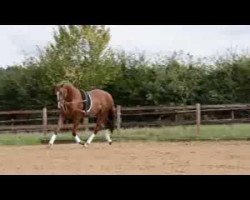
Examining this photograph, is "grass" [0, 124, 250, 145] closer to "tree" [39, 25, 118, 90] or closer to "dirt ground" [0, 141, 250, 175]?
"dirt ground" [0, 141, 250, 175]

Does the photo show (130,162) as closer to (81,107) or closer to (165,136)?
(81,107)

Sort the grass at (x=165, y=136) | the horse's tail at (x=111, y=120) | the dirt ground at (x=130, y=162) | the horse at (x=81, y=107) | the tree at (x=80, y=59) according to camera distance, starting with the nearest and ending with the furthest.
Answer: the dirt ground at (x=130, y=162)
the horse at (x=81, y=107)
the horse's tail at (x=111, y=120)
the grass at (x=165, y=136)
the tree at (x=80, y=59)

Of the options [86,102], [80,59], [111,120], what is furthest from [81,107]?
[80,59]

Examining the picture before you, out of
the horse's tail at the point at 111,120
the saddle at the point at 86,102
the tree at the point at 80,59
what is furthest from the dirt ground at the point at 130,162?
Result: the tree at the point at 80,59

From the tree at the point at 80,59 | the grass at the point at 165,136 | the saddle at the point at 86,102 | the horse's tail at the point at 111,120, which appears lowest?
the grass at the point at 165,136

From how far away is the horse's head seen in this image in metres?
12.5

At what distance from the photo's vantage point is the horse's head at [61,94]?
12465 millimetres

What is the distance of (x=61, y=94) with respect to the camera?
12.5m

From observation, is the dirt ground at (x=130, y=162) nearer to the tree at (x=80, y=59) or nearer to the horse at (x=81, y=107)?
the horse at (x=81, y=107)

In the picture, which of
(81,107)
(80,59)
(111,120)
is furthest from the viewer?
(80,59)

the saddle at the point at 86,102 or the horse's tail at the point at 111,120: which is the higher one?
the saddle at the point at 86,102

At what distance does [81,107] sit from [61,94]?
908 mm

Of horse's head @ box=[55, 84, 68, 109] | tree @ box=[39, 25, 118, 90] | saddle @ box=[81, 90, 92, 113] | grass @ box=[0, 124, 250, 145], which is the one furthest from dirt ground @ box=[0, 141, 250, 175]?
tree @ box=[39, 25, 118, 90]
